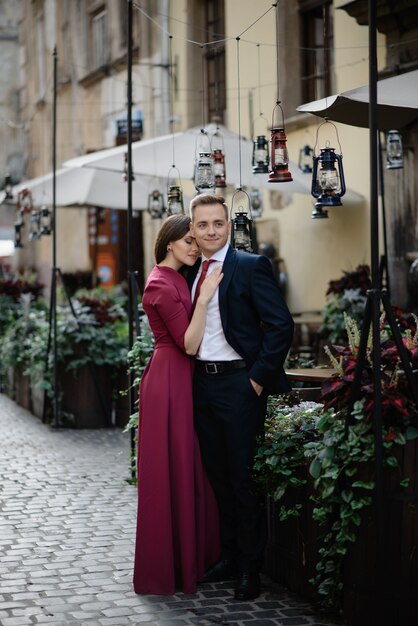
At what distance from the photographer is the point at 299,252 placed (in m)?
14.9

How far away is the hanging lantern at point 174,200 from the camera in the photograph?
8.62 m

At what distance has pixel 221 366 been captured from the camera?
5699 mm

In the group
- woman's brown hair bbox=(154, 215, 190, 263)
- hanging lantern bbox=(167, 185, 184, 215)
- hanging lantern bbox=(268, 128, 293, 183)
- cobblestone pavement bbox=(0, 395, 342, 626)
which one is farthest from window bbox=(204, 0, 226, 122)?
woman's brown hair bbox=(154, 215, 190, 263)

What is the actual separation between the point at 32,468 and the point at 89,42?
1538 centimetres

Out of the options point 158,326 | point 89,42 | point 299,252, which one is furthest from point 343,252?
point 89,42

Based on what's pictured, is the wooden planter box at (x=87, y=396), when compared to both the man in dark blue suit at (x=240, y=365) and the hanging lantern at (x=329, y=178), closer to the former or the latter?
the hanging lantern at (x=329, y=178)

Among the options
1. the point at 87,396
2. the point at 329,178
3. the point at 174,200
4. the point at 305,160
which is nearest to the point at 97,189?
the point at 305,160

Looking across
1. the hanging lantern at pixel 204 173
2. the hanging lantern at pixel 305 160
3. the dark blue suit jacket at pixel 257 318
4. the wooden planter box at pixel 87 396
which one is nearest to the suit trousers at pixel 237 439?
the dark blue suit jacket at pixel 257 318

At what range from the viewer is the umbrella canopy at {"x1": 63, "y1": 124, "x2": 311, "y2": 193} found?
38.0ft

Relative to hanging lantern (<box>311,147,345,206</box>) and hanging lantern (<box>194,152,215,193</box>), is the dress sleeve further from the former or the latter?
hanging lantern (<box>194,152,215,193</box>)

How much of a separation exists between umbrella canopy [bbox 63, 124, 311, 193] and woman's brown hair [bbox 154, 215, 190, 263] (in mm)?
5409

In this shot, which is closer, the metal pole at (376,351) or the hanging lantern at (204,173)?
the metal pole at (376,351)

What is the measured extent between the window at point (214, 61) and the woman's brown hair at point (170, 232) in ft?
36.4

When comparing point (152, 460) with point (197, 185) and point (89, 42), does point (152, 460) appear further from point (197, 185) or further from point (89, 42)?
point (89, 42)
